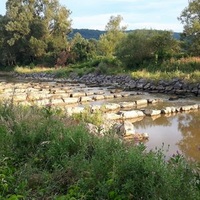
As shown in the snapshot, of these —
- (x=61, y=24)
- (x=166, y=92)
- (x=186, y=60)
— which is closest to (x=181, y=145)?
(x=166, y=92)

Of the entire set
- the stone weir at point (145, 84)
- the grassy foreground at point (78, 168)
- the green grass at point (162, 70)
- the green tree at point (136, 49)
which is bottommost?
the stone weir at point (145, 84)

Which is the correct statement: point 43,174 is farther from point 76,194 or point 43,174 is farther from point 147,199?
point 147,199

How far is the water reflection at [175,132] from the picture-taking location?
8.94 meters

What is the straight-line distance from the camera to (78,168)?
15.9 ft

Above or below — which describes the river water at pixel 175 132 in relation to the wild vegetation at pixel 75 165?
below

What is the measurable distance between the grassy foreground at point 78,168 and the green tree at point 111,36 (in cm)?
3783

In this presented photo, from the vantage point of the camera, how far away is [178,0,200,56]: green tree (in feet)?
94.8

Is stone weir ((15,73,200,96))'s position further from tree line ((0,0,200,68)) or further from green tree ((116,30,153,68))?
tree line ((0,0,200,68))

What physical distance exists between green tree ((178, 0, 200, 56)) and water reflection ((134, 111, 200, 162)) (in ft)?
51.4

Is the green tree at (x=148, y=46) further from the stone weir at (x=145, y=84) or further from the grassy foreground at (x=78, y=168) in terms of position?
the grassy foreground at (x=78, y=168)

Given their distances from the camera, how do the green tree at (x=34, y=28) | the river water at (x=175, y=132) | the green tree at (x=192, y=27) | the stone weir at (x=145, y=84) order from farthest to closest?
the green tree at (x=34, y=28)
the green tree at (x=192, y=27)
the stone weir at (x=145, y=84)
the river water at (x=175, y=132)

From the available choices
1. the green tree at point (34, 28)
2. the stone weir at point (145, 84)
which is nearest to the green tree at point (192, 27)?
the stone weir at point (145, 84)

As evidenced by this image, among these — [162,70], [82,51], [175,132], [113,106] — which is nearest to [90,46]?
[82,51]

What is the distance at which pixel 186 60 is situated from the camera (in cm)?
2662
